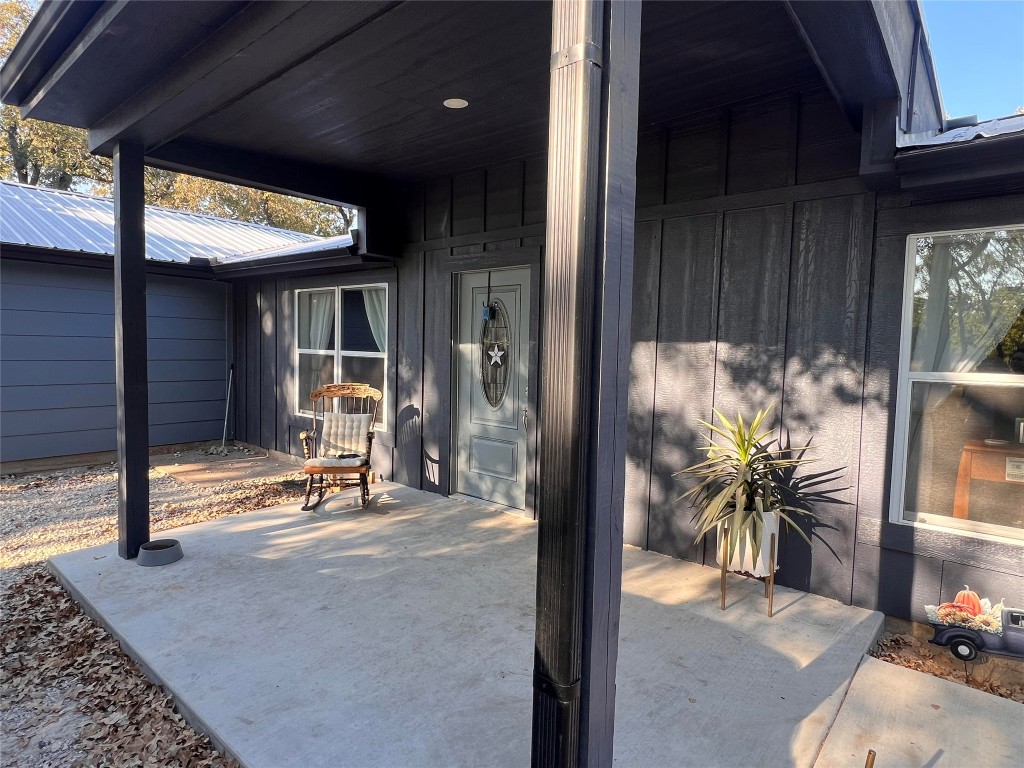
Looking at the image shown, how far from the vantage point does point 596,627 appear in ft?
4.42

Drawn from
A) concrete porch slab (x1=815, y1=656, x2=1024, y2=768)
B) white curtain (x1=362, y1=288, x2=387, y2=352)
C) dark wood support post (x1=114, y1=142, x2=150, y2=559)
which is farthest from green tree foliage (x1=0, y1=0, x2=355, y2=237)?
concrete porch slab (x1=815, y1=656, x2=1024, y2=768)

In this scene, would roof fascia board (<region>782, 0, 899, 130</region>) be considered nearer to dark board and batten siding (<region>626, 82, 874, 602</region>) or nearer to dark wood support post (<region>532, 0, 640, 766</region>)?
dark board and batten siding (<region>626, 82, 874, 602</region>)

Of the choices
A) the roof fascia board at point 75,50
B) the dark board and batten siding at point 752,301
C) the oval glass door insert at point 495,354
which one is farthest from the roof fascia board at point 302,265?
the dark board and batten siding at point 752,301

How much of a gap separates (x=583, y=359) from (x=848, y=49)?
1.97 m

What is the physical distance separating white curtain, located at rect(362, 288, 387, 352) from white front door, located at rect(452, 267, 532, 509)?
3.48 feet

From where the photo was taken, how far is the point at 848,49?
2312 millimetres

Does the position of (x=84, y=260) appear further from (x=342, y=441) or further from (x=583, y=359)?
(x=583, y=359)

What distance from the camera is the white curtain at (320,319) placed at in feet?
21.1

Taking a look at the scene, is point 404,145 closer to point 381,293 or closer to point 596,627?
point 381,293

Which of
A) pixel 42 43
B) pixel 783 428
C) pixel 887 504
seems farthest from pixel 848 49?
pixel 42 43

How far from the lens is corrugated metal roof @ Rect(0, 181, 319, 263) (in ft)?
21.0

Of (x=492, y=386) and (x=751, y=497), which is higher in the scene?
(x=492, y=386)

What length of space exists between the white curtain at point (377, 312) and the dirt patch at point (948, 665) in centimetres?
453

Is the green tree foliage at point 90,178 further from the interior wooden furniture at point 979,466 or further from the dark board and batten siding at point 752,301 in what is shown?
the interior wooden furniture at point 979,466
